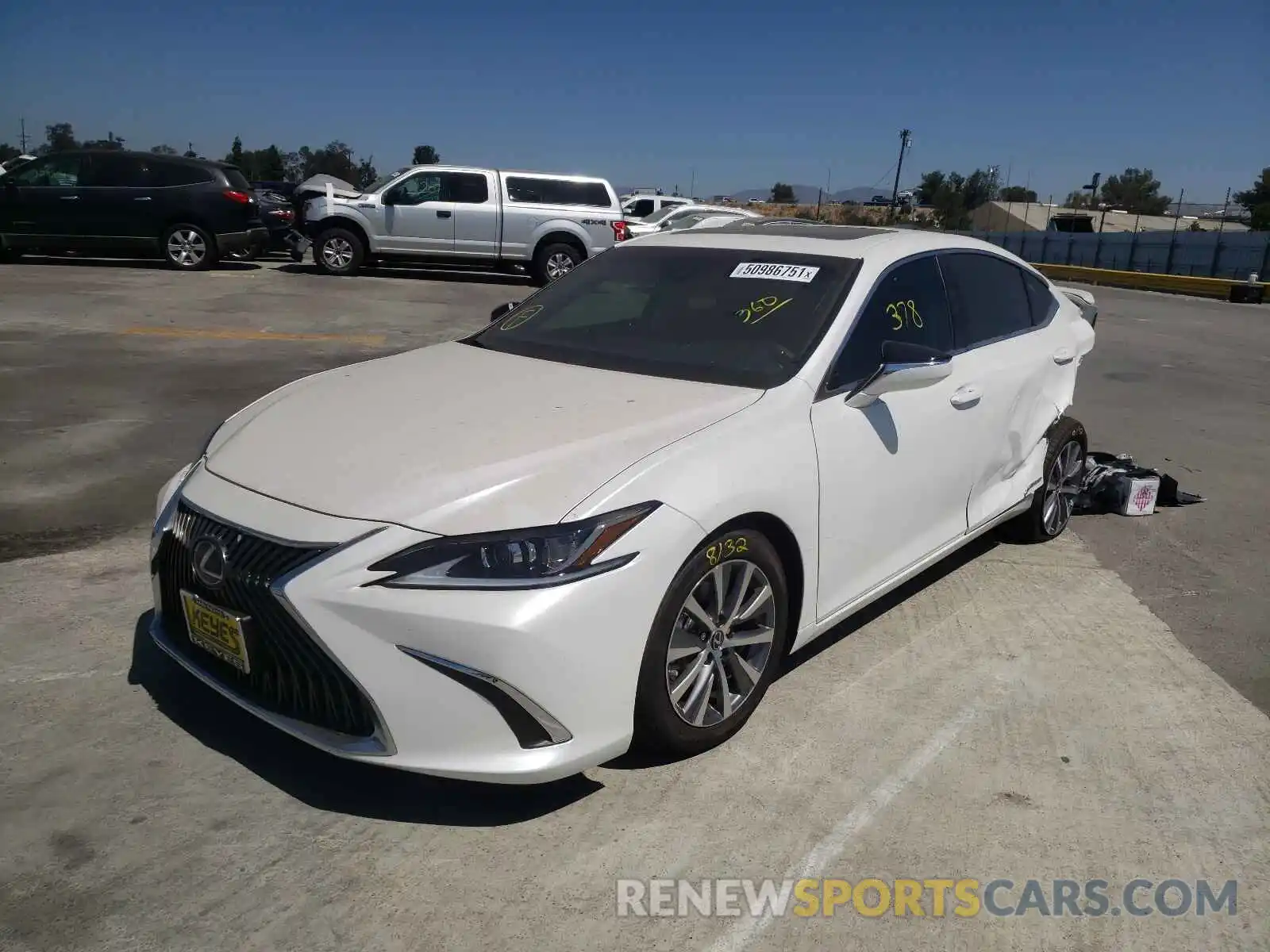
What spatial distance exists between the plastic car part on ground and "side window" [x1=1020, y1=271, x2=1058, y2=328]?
998 millimetres

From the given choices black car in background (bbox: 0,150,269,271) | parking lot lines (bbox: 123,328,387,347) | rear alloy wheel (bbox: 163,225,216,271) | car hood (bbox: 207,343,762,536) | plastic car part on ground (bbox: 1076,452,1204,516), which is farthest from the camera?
rear alloy wheel (bbox: 163,225,216,271)

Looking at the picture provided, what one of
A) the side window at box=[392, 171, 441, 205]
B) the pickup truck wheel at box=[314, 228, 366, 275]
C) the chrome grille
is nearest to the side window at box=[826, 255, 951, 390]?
the chrome grille

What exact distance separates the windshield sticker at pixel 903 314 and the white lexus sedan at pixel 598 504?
14 mm

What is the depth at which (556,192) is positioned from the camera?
17.2 metres

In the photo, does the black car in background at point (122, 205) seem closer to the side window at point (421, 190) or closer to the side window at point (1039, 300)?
the side window at point (421, 190)

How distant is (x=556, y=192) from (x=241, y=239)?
206 inches

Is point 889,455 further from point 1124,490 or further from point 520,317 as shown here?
point 1124,490

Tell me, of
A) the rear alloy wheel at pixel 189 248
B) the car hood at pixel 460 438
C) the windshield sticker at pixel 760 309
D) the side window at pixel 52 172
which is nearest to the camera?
the car hood at pixel 460 438

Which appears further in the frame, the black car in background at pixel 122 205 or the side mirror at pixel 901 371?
the black car in background at pixel 122 205

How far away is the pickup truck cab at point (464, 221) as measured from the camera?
16875 millimetres

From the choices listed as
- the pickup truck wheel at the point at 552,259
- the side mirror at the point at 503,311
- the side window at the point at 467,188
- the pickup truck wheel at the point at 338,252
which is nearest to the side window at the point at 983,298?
the side mirror at the point at 503,311

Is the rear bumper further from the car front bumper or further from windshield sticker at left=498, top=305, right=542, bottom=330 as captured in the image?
the car front bumper

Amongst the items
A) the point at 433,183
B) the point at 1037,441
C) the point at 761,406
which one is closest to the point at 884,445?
the point at 761,406

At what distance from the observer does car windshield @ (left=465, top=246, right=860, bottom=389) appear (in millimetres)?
3705
